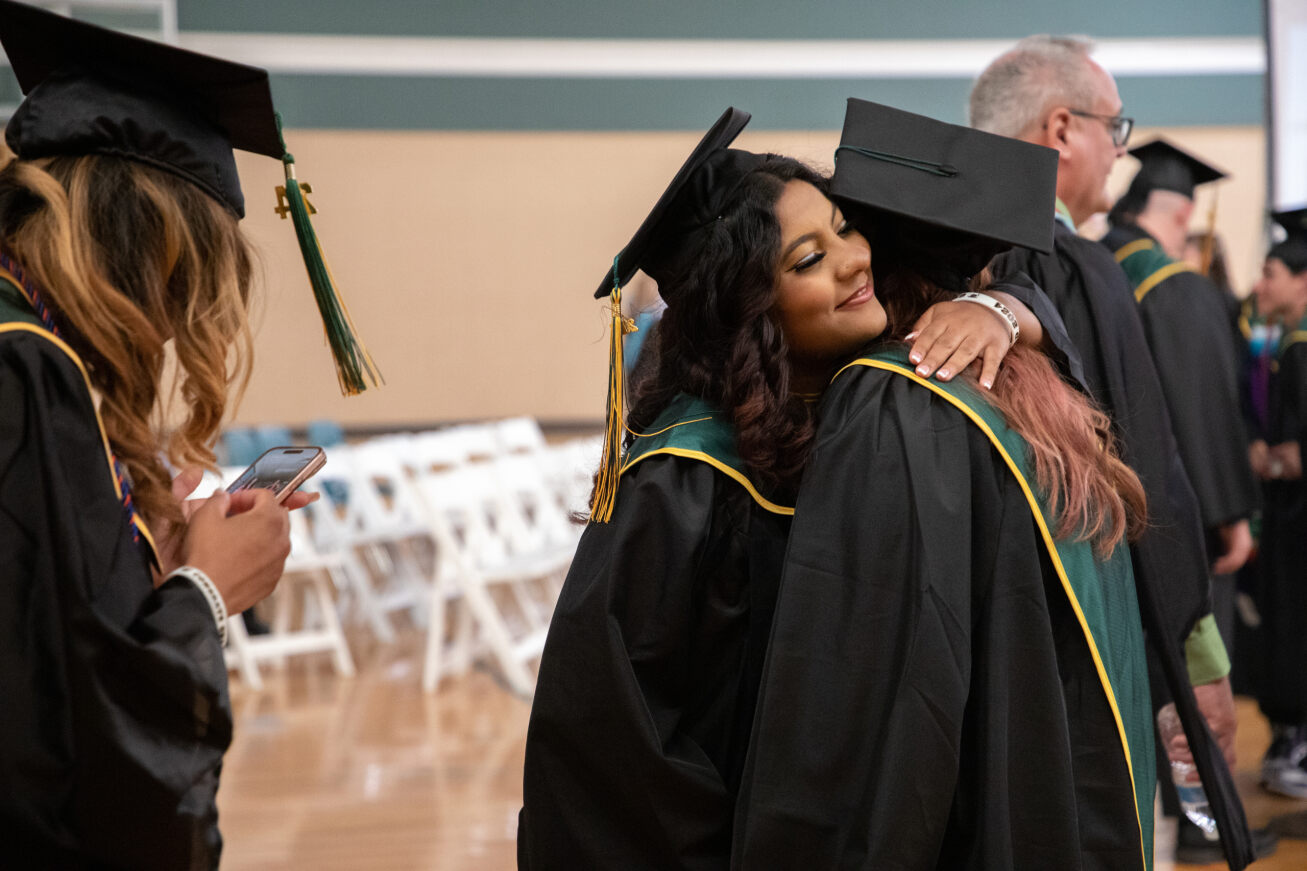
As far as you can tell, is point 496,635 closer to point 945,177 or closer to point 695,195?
point 695,195

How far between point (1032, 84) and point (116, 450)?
199 centimetres

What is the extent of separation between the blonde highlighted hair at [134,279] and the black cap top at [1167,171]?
9.56 ft

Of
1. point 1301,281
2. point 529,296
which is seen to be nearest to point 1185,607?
point 1301,281

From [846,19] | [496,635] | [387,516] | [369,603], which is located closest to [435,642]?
[496,635]

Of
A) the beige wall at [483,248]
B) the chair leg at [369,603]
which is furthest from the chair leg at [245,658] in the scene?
the beige wall at [483,248]

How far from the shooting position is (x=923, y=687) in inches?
51.9

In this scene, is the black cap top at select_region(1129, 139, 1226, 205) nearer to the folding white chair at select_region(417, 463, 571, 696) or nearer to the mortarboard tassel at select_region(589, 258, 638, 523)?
the mortarboard tassel at select_region(589, 258, 638, 523)

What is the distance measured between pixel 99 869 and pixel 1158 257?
287 centimetres

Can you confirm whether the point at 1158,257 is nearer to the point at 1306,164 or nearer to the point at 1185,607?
the point at 1185,607

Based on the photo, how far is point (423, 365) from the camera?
1016 cm

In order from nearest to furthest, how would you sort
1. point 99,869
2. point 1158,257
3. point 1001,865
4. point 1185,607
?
point 99,869, point 1001,865, point 1185,607, point 1158,257

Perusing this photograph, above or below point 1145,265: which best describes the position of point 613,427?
above

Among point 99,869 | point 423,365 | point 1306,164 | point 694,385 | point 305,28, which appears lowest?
point 423,365

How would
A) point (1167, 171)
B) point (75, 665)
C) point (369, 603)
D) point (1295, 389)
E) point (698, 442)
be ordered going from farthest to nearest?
point (369, 603) < point (1295, 389) < point (1167, 171) < point (698, 442) < point (75, 665)
